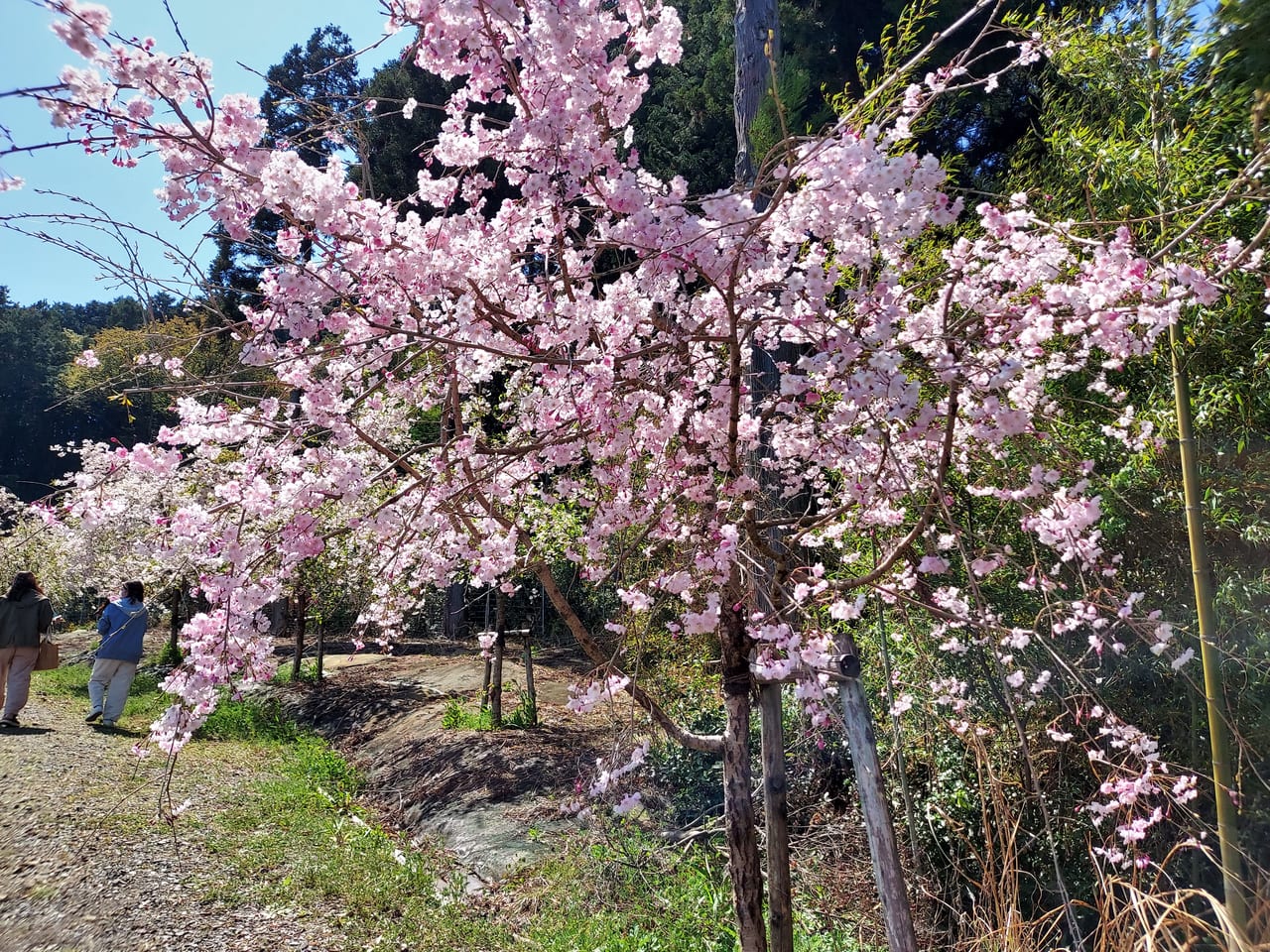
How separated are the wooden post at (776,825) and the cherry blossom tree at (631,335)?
0.09m

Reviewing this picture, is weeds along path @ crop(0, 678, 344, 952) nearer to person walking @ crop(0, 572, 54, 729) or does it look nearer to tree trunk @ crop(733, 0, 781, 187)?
person walking @ crop(0, 572, 54, 729)

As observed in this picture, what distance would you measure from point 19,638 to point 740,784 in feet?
22.0

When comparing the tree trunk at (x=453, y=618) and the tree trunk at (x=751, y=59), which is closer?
the tree trunk at (x=751, y=59)

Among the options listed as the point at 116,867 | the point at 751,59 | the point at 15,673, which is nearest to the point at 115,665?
the point at 15,673

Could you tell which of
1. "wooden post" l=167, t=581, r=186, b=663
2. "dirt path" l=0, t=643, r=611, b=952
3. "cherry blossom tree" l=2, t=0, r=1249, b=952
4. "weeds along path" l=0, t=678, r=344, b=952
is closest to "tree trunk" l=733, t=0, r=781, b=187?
"cherry blossom tree" l=2, t=0, r=1249, b=952

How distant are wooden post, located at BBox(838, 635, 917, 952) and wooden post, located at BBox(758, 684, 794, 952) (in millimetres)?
271

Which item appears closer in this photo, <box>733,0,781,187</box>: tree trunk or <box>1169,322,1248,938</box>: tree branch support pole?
<box>1169,322,1248,938</box>: tree branch support pole

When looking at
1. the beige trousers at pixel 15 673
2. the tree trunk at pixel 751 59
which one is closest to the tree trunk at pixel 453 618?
the beige trousers at pixel 15 673

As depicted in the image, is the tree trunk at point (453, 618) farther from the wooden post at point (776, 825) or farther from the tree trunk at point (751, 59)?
the wooden post at point (776, 825)

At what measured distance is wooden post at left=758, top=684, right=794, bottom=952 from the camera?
7.55ft

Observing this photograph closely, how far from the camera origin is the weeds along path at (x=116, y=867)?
3438mm

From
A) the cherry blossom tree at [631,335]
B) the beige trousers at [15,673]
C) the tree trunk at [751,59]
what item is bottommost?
the beige trousers at [15,673]

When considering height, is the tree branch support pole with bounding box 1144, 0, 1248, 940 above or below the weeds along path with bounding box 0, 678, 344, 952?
above

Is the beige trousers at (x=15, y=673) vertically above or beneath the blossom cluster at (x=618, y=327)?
beneath
